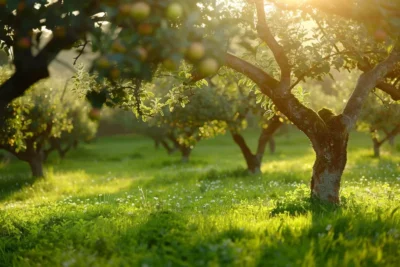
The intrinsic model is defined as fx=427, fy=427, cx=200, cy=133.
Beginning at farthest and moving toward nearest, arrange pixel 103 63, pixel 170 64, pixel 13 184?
pixel 13 184
pixel 170 64
pixel 103 63

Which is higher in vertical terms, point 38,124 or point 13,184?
point 38,124

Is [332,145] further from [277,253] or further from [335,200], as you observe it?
[277,253]

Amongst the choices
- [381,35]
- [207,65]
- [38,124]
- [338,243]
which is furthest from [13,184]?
[381,35]

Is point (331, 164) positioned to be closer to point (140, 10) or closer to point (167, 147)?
point (140, 10)

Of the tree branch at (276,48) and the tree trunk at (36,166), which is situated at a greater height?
the tree branch at (276,48)

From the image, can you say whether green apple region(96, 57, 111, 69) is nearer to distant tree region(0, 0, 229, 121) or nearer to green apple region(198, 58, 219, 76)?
distant tree region(0, 0, 229, 121)

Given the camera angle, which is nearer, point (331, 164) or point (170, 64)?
point (170, 64)

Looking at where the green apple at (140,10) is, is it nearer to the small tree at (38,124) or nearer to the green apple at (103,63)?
the green apple at (103,63)

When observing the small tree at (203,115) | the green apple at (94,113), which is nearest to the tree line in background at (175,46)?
the green apple at (94,113)

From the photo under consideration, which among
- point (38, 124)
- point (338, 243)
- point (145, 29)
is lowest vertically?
point (338, 243)

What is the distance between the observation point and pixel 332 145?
10492 mm

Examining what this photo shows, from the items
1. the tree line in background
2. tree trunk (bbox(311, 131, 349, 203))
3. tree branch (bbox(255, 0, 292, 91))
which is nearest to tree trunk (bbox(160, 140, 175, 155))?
the tree line in background

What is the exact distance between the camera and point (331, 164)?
10.5m

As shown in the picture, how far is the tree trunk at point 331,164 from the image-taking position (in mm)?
10461
